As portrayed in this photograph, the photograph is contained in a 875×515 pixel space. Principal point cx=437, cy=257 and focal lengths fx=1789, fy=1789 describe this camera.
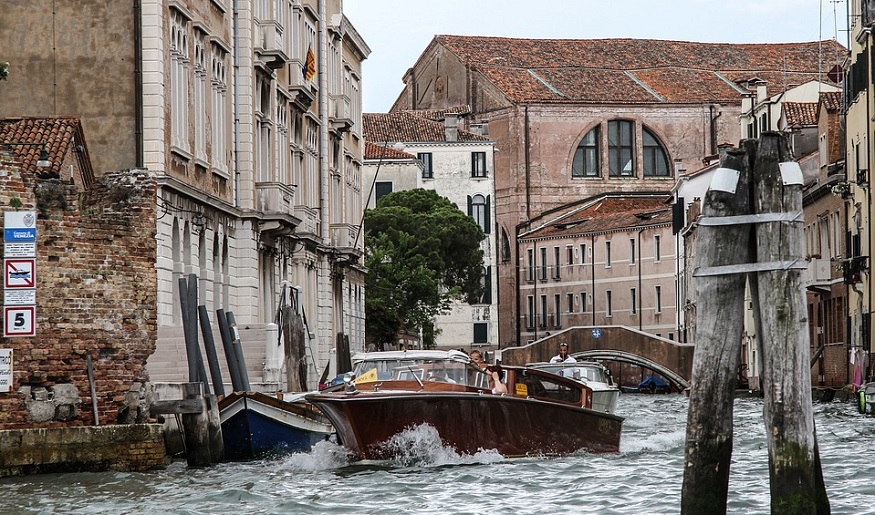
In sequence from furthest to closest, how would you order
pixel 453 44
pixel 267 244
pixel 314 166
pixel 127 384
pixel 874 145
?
pixel 453 44
pixel 314 166
pixel 874 145
pixel 267 244
pixel 127 384

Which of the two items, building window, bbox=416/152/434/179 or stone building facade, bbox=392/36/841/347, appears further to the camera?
stone building facade, bbox=392/36/841/347

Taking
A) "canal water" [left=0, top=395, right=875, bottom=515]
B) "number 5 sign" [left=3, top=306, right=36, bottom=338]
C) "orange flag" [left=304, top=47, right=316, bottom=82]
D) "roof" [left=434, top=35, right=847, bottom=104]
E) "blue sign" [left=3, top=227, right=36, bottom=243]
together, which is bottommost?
"canal water" [left=0, top=395, right=875, bottom=515]

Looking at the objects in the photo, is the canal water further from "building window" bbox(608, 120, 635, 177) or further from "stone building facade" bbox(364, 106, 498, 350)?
"building window" bbox(608, 120, 635, 177)

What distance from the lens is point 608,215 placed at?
79875 mm

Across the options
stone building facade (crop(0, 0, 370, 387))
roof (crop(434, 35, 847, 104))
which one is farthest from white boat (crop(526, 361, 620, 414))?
roof (crop(434, 35, 847, 104))

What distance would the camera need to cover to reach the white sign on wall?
708 inches

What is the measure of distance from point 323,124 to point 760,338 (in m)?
33.6

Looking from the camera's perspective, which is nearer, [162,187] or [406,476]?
[406,476]

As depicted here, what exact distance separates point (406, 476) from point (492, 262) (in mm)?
59556

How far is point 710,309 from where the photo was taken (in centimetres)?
1162

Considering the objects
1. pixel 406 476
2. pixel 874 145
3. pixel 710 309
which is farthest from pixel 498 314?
pixel 710 309

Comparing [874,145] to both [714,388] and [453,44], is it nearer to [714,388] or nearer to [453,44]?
[714,388]

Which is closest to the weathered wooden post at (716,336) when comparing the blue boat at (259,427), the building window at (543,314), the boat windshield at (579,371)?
the blue boat at (259,427)

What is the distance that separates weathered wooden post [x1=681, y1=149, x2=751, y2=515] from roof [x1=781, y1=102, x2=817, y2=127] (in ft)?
140
